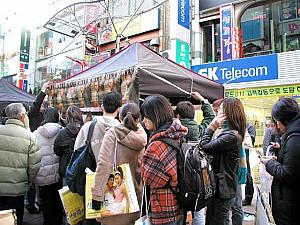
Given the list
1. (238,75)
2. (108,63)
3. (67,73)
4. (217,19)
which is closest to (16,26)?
(67,73)

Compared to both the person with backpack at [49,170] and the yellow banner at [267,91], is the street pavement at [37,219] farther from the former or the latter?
the yellow banner at [267,91]

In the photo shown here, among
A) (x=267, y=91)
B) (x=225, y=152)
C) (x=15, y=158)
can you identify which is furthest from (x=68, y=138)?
(x=267, y=91)

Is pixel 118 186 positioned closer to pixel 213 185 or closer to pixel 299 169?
pixel 213 185

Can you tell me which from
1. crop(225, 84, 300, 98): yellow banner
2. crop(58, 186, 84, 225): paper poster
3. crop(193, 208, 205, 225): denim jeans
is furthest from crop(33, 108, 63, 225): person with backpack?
crop(225, 84, 300, 98): yellow banner

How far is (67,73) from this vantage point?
1878cm

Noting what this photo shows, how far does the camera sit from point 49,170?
4.02m

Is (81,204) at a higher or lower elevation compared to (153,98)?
lower

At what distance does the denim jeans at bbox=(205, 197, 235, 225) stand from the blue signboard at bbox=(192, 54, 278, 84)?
25.5ft

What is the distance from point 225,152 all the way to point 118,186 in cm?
111

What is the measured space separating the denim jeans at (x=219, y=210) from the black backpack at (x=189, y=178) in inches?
22.0

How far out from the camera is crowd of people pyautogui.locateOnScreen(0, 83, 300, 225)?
243 cm

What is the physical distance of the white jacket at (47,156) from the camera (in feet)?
13.2

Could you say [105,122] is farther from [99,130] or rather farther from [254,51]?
[254,51]

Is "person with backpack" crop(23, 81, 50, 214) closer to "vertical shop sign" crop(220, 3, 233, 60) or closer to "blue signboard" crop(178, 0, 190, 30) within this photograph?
"vertical shop sign" crop(220, 3, 233, 60)
